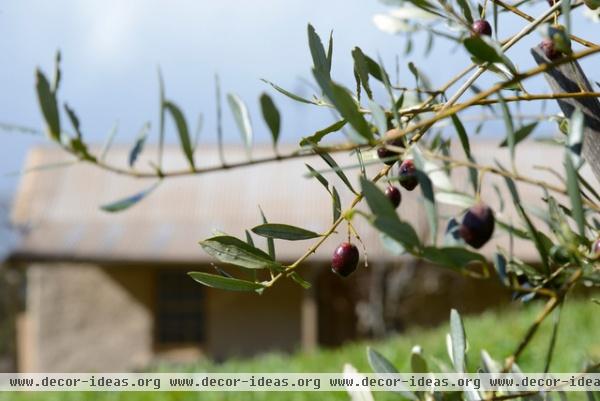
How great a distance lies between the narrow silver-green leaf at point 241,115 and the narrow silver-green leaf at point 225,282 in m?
0.17

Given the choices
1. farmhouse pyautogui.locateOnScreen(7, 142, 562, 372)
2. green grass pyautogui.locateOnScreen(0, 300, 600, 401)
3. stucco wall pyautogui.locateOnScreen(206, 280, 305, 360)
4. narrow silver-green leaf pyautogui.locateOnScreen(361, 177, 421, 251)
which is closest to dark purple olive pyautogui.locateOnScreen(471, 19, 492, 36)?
narrow silver-green leaf pyautogui.locateOnScreen(361, 177, 421, 251)

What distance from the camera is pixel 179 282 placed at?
13.8 m

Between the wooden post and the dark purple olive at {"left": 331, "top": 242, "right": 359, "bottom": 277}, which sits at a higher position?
the wooden post

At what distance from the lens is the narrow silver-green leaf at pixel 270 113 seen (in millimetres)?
759

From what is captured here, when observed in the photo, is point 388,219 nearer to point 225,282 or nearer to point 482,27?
point 225,282

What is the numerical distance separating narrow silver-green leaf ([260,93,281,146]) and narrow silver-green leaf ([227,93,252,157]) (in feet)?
0.09

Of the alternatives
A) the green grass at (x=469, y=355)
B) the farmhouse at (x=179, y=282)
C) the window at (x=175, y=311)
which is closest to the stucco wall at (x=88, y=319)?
the farmhouse at (x=179, y=282)

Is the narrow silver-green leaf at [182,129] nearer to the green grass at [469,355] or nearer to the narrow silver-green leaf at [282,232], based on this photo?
the narrow silver-green leaf at [282,232]

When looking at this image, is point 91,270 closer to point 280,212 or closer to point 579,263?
point 280,212

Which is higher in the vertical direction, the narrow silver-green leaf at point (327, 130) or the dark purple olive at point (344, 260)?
the narrow silver-green leaf at point (327, 130)

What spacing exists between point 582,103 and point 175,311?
1316 centimetres

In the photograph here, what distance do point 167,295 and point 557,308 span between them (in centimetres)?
1339

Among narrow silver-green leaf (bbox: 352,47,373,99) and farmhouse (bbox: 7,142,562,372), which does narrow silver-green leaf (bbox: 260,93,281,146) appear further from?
farmhouse (bbox: 7,142,562,372)

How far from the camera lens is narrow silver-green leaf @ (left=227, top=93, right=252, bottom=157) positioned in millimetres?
782
